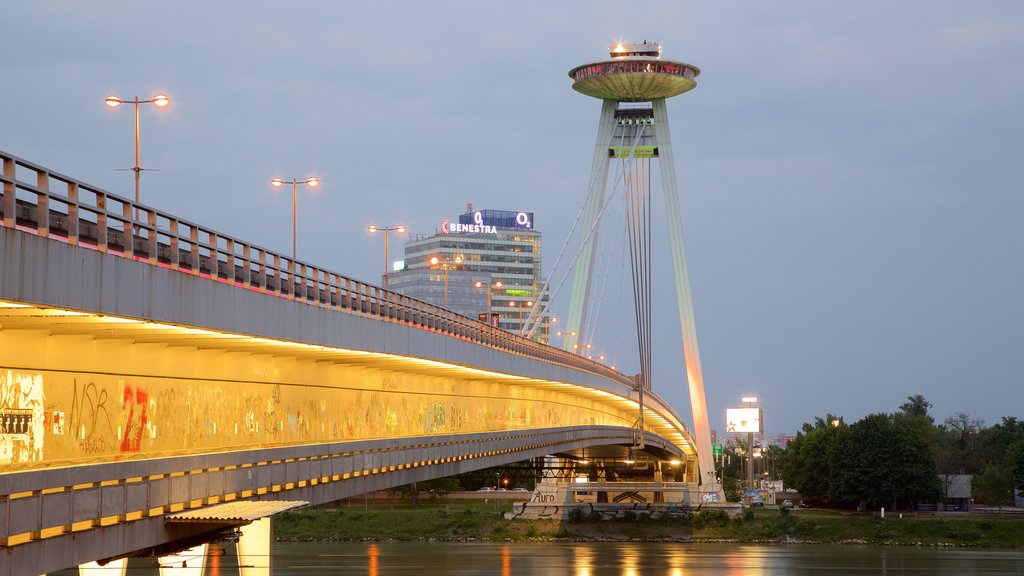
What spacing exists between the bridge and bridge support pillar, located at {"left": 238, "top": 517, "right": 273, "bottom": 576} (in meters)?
0.75

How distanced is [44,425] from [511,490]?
108 meters

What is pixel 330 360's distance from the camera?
30.3 m

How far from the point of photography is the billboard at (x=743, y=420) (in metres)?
156

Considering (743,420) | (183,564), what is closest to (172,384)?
(183,564)

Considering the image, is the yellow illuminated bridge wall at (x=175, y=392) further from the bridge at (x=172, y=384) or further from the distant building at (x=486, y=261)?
the distant building at (x=486, y=261)

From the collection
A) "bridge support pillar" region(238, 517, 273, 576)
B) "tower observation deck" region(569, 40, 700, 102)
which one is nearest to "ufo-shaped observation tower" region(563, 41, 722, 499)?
"tower observation deck" region(569, 40, 700, 102)

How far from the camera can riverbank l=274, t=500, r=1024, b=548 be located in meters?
82.8

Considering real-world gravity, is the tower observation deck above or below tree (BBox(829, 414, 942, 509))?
above

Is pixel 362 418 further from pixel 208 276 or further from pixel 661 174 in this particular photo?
pixel 661 174

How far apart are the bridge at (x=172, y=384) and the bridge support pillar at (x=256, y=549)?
75cm

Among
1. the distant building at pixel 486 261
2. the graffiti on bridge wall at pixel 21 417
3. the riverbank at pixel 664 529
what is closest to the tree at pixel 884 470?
the riverbank at pixel 664 529

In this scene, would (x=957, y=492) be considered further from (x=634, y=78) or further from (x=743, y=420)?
(x=634, y=78)

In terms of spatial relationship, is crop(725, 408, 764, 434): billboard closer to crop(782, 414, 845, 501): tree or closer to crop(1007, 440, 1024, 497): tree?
crop(782, 414, 845, 501): tree

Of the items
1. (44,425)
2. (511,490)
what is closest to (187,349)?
(44,425)
